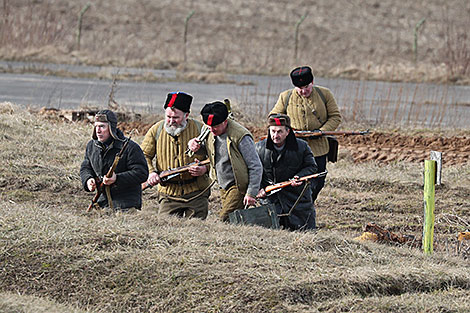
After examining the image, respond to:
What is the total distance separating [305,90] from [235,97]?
1084 centimetres

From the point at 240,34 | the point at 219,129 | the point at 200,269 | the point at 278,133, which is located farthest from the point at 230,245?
the point at 240,34

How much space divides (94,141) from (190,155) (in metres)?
0.91

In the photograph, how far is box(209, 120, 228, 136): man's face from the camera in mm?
6699

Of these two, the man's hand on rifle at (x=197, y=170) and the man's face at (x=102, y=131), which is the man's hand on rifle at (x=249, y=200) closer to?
the man's hand on rifle at (x=197, y=170)

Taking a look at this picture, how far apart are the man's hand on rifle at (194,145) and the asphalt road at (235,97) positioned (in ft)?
25.0

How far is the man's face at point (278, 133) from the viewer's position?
7.07 meters

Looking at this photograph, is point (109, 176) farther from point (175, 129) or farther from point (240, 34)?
point (240, 34)

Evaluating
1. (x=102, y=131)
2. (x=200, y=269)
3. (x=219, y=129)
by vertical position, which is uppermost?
(x=219, y=129)

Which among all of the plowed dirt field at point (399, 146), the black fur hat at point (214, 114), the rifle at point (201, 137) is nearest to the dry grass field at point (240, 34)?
the plowed dirt field at point (399, 146)

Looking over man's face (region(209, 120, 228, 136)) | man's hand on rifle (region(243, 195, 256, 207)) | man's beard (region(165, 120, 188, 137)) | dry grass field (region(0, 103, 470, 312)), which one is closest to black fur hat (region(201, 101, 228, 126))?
man's face (region(209, 120, 228, 136))

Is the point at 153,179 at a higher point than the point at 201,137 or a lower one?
lower

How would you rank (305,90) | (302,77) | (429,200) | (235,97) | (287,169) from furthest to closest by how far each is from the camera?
(235,97), (305,90), (302,77), (287,169), (429,200)

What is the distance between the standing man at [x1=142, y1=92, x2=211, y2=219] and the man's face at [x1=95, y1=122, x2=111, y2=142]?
44 centimetres

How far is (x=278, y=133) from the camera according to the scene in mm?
7078
